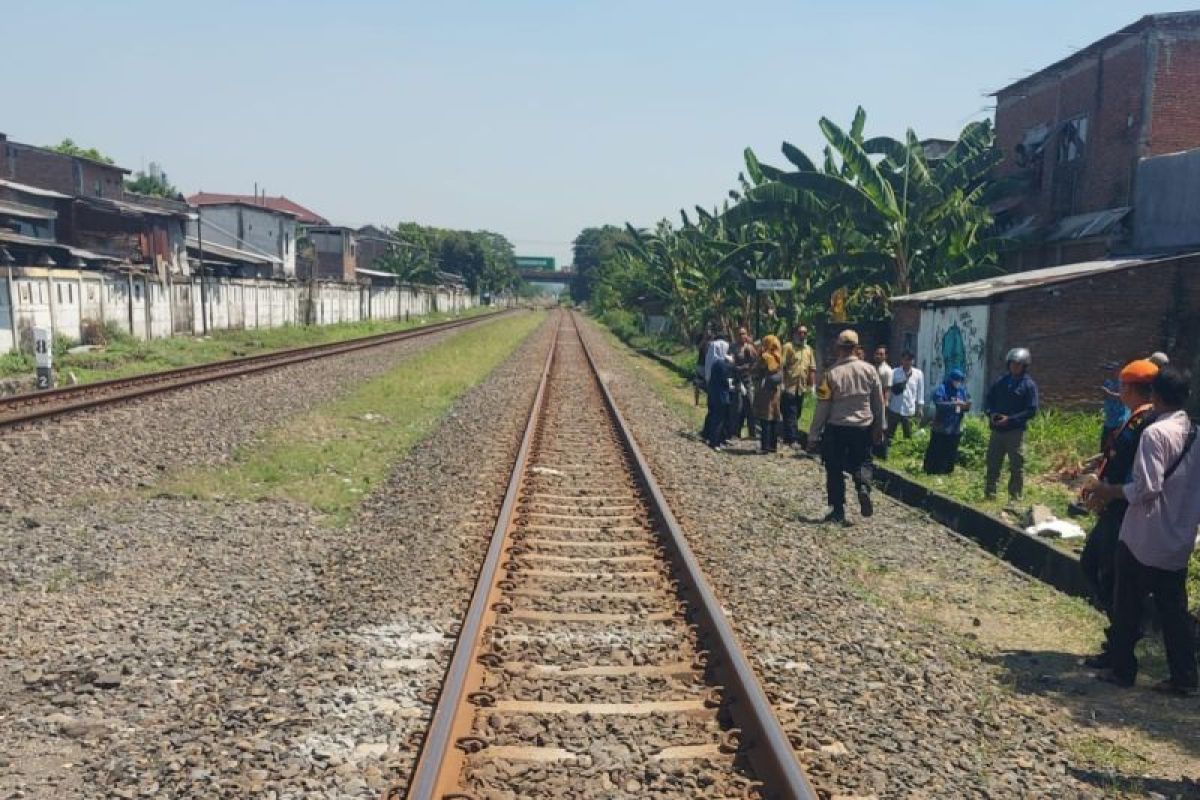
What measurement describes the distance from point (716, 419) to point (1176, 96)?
629 inches

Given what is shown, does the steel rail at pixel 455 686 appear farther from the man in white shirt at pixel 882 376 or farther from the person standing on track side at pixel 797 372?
the person standing on track side at pixel 797 372

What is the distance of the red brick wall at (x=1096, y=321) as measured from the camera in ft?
52.8

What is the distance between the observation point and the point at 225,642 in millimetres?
5988

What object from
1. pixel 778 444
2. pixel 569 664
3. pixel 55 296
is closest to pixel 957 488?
pixel 778 444

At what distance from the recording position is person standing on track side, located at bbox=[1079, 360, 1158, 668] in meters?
5.82

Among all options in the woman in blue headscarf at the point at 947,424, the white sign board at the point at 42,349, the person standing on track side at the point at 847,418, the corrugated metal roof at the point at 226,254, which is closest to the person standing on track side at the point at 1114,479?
the person standing on track side at the point at 847,418

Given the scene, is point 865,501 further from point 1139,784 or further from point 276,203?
point 276,203

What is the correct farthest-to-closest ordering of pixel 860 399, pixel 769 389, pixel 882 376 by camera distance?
pixel 769 389 < pixel 882 376 < pixel 860 399

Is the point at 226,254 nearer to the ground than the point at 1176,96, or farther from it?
nearer to the ground

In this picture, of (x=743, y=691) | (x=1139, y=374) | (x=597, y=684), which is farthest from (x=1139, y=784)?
(x=597, y=684)

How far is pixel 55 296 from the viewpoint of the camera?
25.5m

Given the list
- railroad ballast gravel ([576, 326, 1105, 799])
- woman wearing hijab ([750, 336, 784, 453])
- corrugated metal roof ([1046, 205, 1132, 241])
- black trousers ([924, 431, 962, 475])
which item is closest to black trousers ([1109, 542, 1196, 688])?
railroad ballast gravel ([576, 326, 1105, 799])

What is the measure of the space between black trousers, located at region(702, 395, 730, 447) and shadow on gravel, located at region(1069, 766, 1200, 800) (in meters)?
10.4

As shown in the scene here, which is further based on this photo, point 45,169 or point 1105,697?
point 45,169
